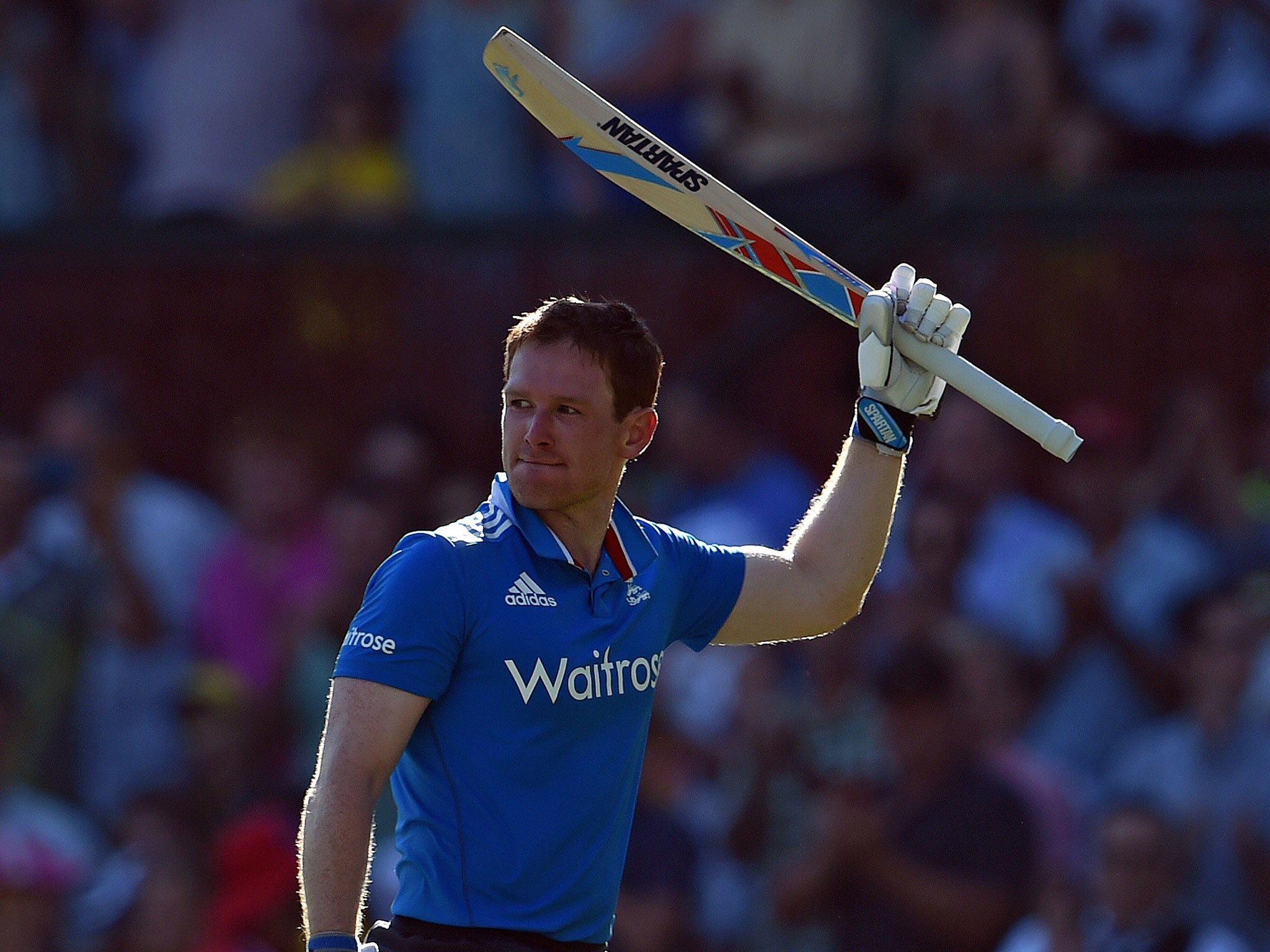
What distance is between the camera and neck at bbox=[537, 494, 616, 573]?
381 centimetres

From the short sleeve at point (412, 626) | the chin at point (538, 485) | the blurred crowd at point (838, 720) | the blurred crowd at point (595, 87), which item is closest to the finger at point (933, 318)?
the chin at point (538, 485)

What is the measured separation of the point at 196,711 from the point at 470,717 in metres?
4.98

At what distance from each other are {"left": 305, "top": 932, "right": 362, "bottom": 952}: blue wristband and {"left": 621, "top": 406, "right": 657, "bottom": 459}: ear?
108 centimetres

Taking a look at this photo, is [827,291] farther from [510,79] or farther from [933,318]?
[510,79]

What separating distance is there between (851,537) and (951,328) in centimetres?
49

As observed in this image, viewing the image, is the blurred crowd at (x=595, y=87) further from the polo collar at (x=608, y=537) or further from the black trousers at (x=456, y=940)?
the black trousers at (x=456, y=940)

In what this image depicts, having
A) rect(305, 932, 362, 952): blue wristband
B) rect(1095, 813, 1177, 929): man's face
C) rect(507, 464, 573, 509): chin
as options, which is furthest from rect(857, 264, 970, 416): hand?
rect(1095, 813, 1177, 929): man's face

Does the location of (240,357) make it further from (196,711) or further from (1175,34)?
(1175,34)

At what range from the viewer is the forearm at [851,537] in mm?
4207

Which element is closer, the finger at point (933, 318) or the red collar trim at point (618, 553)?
the red collar trim at point (618, 553)

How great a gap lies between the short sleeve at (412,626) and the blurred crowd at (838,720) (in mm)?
3624

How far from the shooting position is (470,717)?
360 centimetres

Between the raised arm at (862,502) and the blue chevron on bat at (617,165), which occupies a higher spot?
the blue chevron on bat at (617,165)

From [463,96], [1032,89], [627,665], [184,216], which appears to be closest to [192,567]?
[184,216]
